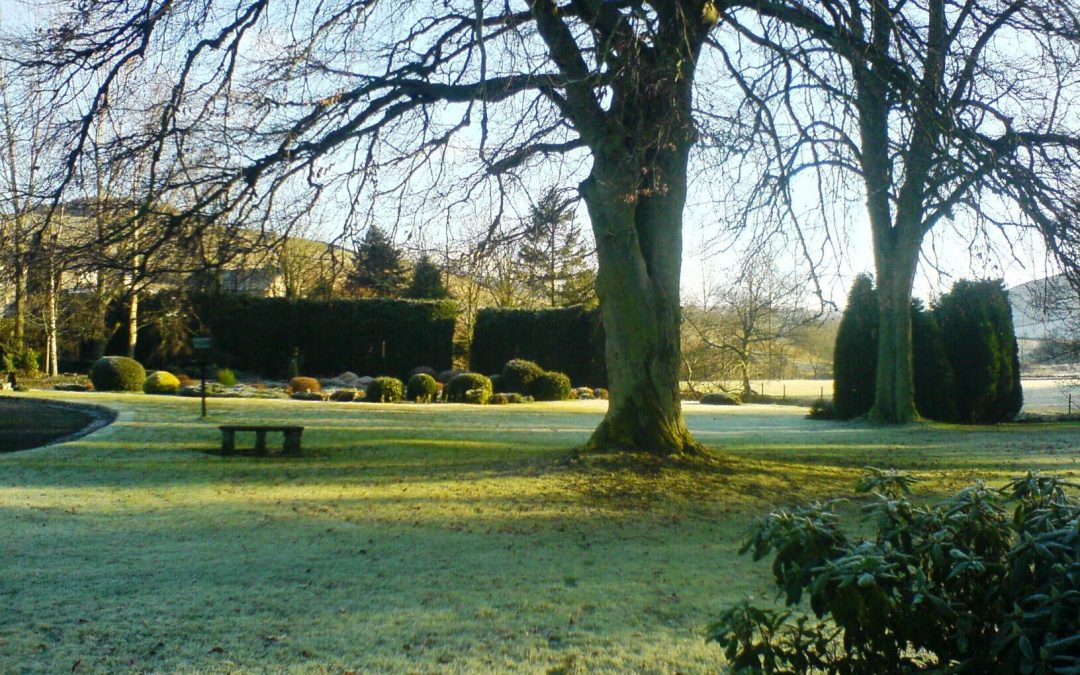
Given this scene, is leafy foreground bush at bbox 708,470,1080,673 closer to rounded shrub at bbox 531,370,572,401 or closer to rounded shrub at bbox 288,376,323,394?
rounded shrub at bbox 531,370,572,401

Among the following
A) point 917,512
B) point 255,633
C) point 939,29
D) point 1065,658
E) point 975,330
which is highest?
point 939,29

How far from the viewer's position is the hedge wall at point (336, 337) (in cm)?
3247

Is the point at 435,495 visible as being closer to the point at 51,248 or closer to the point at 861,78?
the point at 51,248

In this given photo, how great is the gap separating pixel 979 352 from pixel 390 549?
61.5 ft

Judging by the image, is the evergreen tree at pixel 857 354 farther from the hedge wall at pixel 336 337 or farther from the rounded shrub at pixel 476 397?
the hedge wall at pixel 336 337

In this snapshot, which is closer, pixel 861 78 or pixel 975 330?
pixel 861 78

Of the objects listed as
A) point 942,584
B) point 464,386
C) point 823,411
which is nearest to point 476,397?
point 464,386

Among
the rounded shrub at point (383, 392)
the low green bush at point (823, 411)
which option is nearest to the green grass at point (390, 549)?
the low green bush at point (823, 411)

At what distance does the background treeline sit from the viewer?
2128 cm

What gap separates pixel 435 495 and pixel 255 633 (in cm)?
446

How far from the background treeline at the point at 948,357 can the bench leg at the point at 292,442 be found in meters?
14.2

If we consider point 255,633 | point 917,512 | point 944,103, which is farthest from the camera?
point 944,103

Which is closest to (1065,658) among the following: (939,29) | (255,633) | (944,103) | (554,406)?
(255,633)

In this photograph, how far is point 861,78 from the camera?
8539 millimetres
